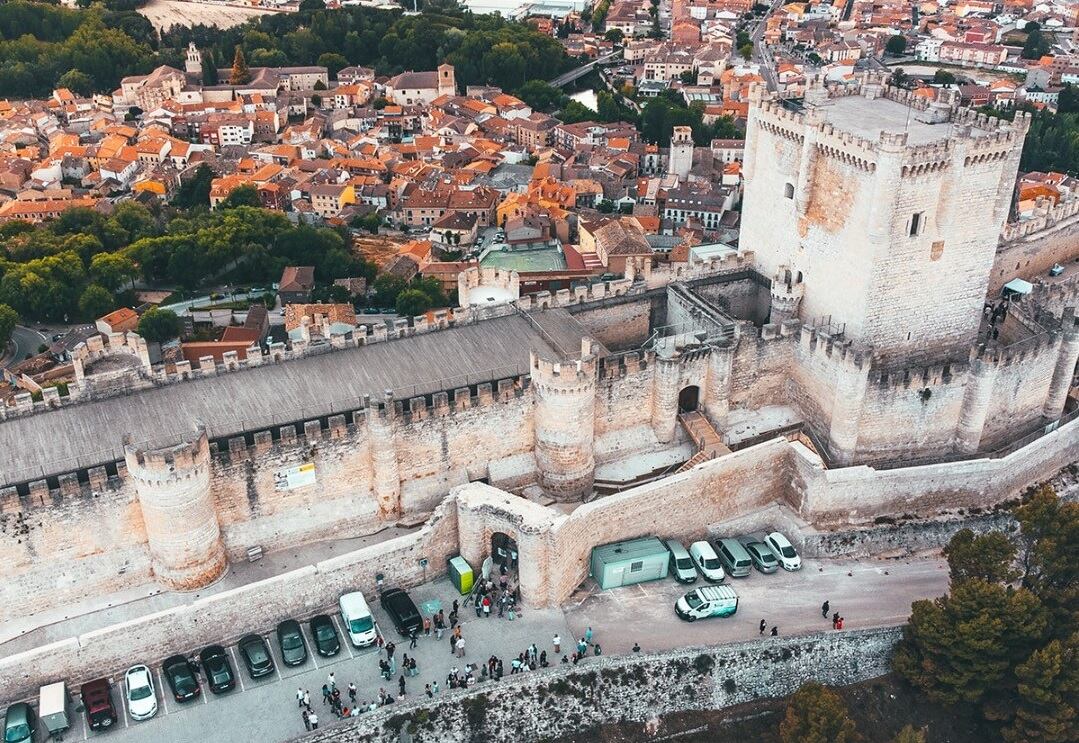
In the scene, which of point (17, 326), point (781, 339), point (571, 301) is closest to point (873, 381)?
point (781, 339)

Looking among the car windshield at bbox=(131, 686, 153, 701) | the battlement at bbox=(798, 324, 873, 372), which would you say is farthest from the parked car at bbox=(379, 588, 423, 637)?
the battlement at bbox=(798, 324, 873, 372)

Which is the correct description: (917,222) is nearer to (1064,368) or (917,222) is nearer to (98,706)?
(1064,368)

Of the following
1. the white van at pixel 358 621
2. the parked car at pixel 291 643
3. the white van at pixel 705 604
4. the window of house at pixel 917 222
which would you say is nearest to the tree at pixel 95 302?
the parked car at pixel 291 643

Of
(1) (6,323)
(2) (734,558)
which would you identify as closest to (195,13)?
(1) (6,323)

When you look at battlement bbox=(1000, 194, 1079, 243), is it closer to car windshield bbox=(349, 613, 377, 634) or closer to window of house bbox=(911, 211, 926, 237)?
window of house bbox=(911, 211, 926, 237)

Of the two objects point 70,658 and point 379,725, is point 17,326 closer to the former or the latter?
point 70,658

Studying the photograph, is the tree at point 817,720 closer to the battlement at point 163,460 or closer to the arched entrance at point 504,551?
the arched entrance at point 504,551
